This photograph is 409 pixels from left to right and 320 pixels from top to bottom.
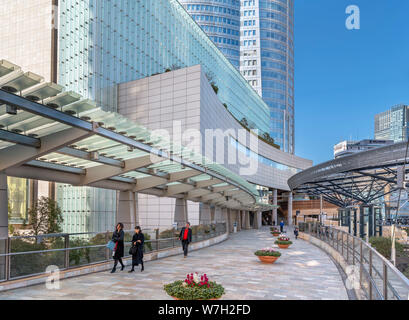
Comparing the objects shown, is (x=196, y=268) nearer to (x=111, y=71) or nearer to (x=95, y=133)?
(x=95, y=133)

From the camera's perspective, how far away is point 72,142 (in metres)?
9.87

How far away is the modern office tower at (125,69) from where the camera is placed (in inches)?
1414

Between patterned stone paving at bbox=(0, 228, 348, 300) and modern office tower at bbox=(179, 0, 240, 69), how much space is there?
331 ft

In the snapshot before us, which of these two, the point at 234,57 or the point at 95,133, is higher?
the point at 234,57

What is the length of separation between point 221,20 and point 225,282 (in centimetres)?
11063

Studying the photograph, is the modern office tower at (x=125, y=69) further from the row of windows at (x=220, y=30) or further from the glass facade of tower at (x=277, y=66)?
the glass facade of tower at (x=277, y=66)

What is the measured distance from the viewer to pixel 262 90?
11600 cm

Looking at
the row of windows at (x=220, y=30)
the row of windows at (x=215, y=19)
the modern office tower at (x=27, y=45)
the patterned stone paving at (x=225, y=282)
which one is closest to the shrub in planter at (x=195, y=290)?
the patterned stone paving at (x=225, y=282)

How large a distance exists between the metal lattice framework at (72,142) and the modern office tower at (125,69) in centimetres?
1521

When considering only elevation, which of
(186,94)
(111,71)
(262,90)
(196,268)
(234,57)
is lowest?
(196,268)

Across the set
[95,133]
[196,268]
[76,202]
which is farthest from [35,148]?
[76,202]

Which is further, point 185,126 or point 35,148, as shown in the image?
point 185,126

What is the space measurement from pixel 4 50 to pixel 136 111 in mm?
14486

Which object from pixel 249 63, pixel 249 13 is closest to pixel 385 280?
pixel 249 63
